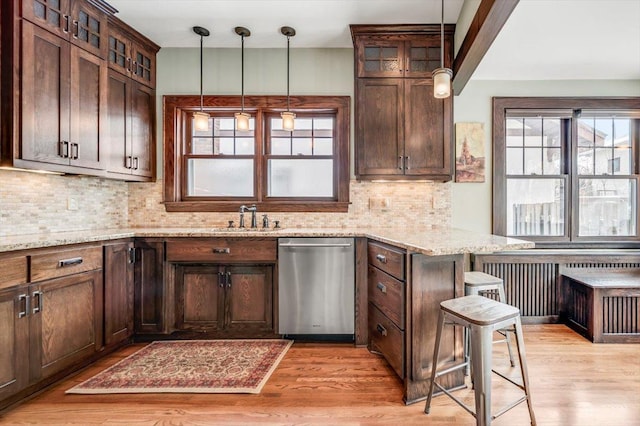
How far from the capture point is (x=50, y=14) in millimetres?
2176

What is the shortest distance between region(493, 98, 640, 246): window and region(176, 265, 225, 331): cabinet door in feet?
9.83

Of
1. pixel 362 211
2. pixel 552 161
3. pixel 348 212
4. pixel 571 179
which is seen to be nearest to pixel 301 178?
pixel 348 212

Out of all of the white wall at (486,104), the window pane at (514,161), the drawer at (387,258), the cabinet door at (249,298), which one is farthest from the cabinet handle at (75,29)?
the window pane at (514,161)

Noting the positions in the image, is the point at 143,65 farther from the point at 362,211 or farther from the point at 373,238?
the point at 373,238

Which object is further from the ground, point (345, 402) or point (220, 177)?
point (220, 177)

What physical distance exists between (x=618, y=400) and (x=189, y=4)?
13.4ft

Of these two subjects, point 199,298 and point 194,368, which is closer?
point 194,368

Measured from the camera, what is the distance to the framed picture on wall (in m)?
3.29

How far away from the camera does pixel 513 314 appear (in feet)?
5.12

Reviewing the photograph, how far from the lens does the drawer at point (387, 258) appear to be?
194cm

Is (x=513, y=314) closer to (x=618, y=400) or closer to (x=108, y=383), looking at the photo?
(x=618, y=400)

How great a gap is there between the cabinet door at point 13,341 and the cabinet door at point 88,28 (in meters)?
1.83

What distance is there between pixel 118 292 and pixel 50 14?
2032 millimetres

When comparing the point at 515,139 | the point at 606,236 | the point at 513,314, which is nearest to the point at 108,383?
the point at 513,314
